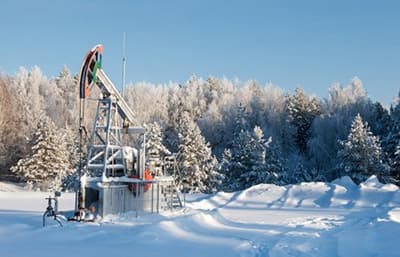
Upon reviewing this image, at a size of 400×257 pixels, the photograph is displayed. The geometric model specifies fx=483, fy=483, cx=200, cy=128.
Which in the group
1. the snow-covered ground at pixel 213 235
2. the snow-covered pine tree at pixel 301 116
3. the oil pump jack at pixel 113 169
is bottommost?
the snow-covered ground at pixel 213 235

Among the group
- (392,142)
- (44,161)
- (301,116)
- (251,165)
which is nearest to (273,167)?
(251,165)

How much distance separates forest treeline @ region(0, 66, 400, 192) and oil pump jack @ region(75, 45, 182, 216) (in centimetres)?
448

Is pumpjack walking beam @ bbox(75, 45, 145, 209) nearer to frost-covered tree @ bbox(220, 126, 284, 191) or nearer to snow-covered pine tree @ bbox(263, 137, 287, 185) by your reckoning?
frost-covered tree @ bbox(220, 126, 284, 191)

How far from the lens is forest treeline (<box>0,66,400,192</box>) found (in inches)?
1545

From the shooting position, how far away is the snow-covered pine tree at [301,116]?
5912 centimetres

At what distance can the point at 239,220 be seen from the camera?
56.9ft

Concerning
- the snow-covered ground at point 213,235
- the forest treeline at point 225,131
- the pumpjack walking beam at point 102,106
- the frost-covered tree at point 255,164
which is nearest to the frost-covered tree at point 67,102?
the forest treeline at point 225,131

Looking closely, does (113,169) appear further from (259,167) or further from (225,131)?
(225,131)

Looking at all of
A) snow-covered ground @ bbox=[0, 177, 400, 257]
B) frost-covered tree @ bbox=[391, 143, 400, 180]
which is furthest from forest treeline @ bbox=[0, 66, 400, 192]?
snow-covered ground @ bbox=[0, 177, 400, 257]

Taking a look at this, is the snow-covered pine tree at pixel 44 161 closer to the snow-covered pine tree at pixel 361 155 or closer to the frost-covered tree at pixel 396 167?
the snow-covered pine tree at pixel 361 155

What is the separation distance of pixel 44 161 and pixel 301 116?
31.9 metres

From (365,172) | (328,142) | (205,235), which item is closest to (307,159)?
(328,142)

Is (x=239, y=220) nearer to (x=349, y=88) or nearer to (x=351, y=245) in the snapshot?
(x=351, y=245)

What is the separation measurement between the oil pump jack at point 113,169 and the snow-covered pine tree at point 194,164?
739 inches
